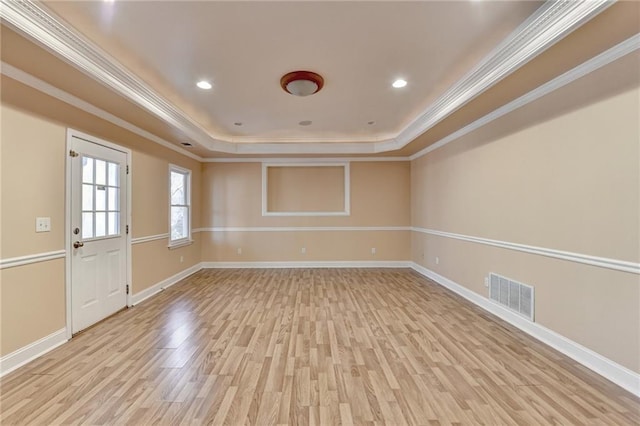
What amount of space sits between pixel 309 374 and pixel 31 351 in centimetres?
243

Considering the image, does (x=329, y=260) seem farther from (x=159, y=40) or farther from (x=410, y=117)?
(x=159, y=40)

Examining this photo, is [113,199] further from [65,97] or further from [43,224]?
[65,97]

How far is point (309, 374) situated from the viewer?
2.21 m

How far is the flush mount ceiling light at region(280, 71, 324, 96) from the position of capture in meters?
3.01

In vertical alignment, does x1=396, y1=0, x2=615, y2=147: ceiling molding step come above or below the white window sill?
above

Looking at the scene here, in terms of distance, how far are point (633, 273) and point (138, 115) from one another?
4944 millimetres

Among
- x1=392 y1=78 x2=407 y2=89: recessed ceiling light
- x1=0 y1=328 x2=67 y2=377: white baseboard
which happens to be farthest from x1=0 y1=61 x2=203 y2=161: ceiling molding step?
x1=392 y1=78 x2=407 y2=89: recessed ceiling light

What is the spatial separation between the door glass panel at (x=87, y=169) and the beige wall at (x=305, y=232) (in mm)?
3087

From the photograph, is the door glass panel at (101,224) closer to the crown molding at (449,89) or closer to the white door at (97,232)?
the white door at (97,232)

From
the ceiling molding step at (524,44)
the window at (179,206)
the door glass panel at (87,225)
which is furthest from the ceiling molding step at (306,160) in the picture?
the door glass panel at (87,225)

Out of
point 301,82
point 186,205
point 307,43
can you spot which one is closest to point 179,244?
point 186,205

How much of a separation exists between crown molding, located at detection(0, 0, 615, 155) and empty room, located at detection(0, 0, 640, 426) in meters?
0.02

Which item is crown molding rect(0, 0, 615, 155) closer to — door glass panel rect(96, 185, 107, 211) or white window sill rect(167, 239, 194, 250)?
door glass panel rect(96, 185, 107, 211)

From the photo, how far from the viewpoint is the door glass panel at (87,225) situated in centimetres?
310
